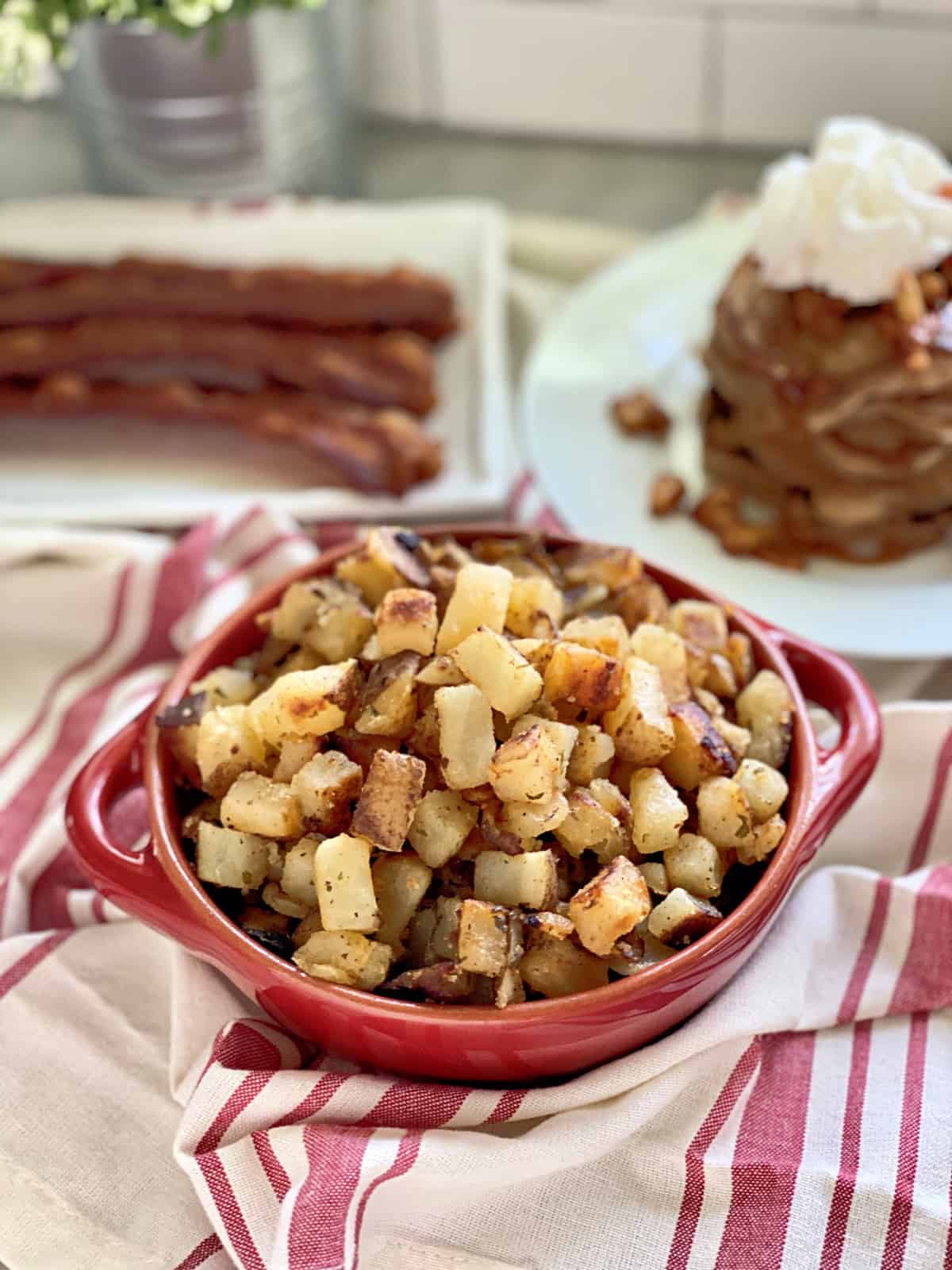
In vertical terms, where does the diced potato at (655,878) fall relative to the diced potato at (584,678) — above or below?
below

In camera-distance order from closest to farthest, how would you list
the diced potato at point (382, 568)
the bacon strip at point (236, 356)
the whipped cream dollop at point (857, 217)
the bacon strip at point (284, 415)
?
the diced potato at point (382, 568) → the whipped cream dollop at point (857, 217) → the bacon strip at point (284, 415) → the bacon strip at point (236, 356)

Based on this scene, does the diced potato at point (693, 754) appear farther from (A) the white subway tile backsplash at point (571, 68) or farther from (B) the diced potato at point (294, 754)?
(A) the white subway tile backsplash at point (571, 68)

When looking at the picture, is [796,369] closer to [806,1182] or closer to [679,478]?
[679,478]

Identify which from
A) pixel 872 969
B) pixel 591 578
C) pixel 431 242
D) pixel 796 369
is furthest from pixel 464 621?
pixel 431 242

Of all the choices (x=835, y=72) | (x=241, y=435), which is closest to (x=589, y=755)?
(x=241, y=435)

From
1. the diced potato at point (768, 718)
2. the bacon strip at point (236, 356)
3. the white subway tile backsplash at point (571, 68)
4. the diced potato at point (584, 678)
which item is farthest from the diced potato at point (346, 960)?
the white subway tile backsplash at point (571, 68)

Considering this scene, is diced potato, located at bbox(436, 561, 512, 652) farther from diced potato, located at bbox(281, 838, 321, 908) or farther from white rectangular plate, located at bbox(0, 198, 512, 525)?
white rectangular plate, located at bbox(0, 198, 512, 525)
